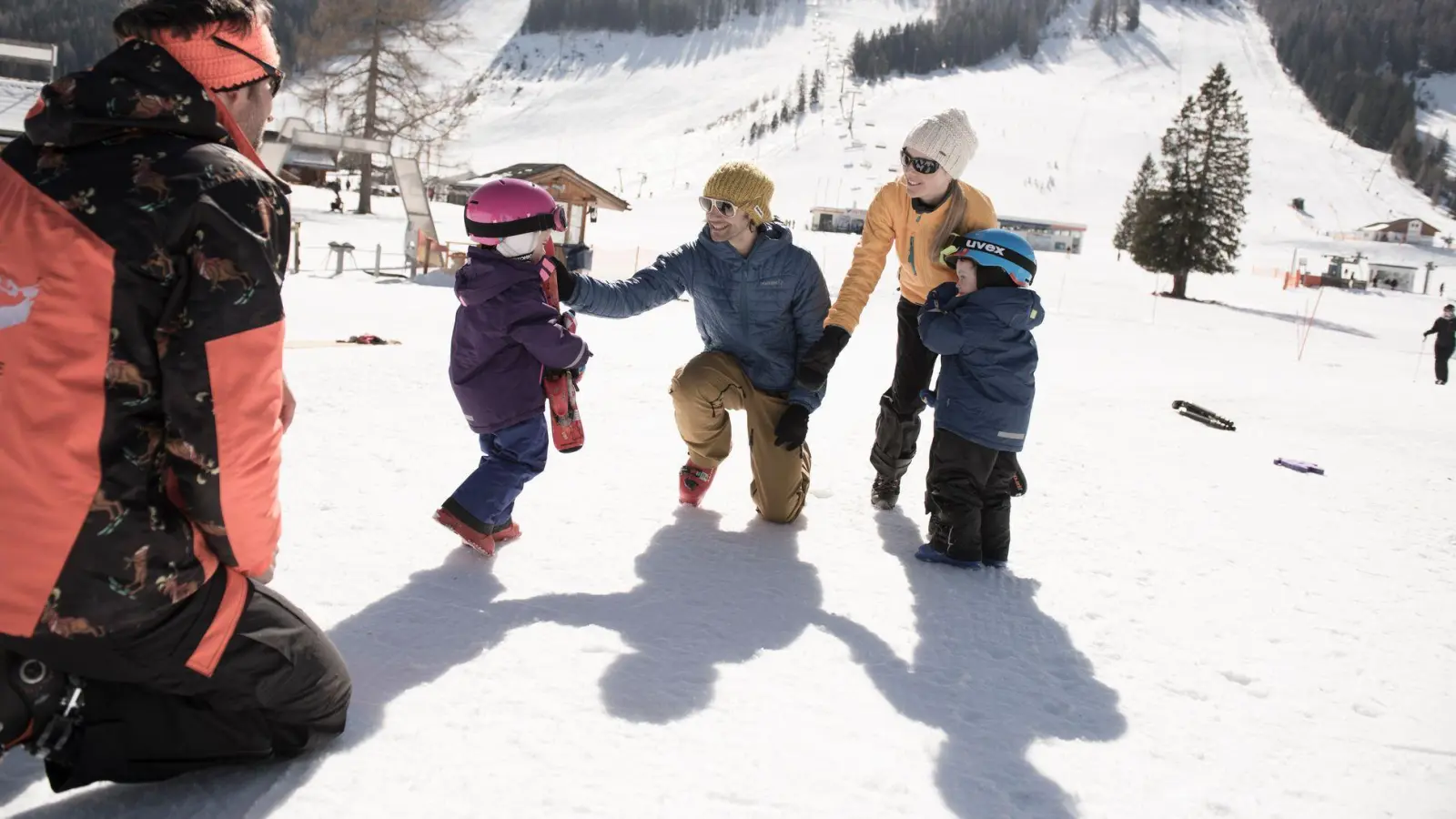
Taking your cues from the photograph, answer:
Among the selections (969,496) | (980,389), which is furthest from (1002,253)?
(969,496)

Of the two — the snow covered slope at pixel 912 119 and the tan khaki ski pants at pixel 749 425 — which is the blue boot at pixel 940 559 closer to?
the tan khaki ski pants at pixel 749 425

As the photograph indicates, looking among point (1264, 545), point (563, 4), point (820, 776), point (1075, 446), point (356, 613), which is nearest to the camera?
point (820, 776)

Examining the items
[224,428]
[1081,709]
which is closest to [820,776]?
[1081,709]

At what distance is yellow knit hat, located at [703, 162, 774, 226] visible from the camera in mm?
3838

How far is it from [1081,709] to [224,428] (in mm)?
2330

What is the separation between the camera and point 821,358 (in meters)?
3.85

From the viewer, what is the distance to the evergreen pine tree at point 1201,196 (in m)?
34.1

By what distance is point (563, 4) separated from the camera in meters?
149

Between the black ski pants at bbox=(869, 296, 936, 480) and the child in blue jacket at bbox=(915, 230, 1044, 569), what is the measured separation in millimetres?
557

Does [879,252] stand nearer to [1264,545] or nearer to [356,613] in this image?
[1264,545]

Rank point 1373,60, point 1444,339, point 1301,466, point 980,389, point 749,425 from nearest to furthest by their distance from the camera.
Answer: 1. point 980,389
2. point 749,425
3. point 1301,466
4. point 1444,339
5. point 1373,60

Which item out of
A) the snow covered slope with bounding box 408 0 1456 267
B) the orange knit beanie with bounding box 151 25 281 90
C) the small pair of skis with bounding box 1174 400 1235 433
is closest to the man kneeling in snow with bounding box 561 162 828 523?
the orange knit beanie with bounding box 151 25 281 90

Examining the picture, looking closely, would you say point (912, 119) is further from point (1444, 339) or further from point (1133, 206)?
point (1444, 339)

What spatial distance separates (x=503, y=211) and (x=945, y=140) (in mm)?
1957
